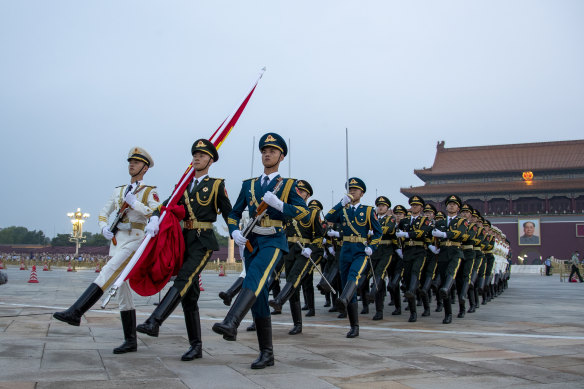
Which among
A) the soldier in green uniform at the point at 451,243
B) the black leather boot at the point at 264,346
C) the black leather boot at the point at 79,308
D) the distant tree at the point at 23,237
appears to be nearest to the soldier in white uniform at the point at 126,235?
the black leather boot at the point at 79,308

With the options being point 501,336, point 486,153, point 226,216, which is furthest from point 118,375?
point 486,153

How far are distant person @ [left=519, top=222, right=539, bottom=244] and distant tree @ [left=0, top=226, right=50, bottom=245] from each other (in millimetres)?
85642

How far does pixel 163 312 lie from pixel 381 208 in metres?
5.26

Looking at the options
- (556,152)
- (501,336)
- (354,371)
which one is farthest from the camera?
(556,152)

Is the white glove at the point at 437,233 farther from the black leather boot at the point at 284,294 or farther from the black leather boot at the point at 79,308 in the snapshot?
the black leather boot at the point at 79,308

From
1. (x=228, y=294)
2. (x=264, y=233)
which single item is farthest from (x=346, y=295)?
(x=264, y=233)

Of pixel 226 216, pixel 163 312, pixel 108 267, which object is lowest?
pixel 163 312

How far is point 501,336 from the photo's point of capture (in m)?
6.24

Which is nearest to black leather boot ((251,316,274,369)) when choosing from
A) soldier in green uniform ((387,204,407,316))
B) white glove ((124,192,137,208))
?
white glove ((124,192,137,208))

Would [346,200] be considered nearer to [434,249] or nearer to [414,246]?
[414,246]

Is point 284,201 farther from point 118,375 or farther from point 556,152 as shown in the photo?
point 556,152

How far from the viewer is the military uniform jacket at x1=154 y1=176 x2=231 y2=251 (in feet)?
15.5

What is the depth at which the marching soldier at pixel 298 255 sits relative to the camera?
6.54 metres

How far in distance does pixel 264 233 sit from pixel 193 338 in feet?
3.47
